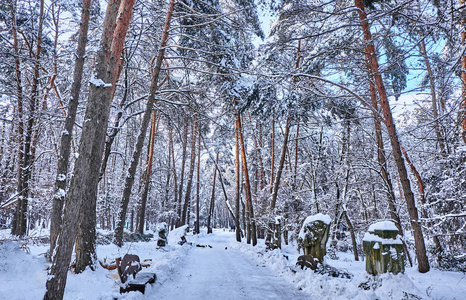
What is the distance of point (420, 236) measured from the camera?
6957mm

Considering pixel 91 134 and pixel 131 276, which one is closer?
pixel 91 134

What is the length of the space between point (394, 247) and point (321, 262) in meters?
2.66

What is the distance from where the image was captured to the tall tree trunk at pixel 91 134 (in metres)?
4.16

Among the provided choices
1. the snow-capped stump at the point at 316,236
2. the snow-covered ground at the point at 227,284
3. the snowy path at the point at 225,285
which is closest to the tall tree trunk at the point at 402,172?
the snow-covered ground at the point at 227,284

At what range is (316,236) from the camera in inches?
316

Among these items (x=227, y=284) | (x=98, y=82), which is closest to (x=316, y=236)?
(x=227, y=284)

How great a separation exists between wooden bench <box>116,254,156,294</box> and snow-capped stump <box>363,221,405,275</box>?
4.85 m

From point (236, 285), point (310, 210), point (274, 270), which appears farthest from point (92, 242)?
point (310, 210)

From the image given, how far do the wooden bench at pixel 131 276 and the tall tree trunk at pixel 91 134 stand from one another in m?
1.30

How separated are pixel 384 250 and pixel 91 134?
245 inches

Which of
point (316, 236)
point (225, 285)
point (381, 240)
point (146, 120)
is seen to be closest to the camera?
point (381, 240)

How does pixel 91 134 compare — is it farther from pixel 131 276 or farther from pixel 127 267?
pixel 131 276

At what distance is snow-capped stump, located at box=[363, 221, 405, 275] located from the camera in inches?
208

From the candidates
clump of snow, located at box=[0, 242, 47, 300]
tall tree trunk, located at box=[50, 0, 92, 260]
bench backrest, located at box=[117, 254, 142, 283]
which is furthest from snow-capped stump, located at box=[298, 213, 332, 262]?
tall tree trunk, located at box=[50, 0, 92, 260]
